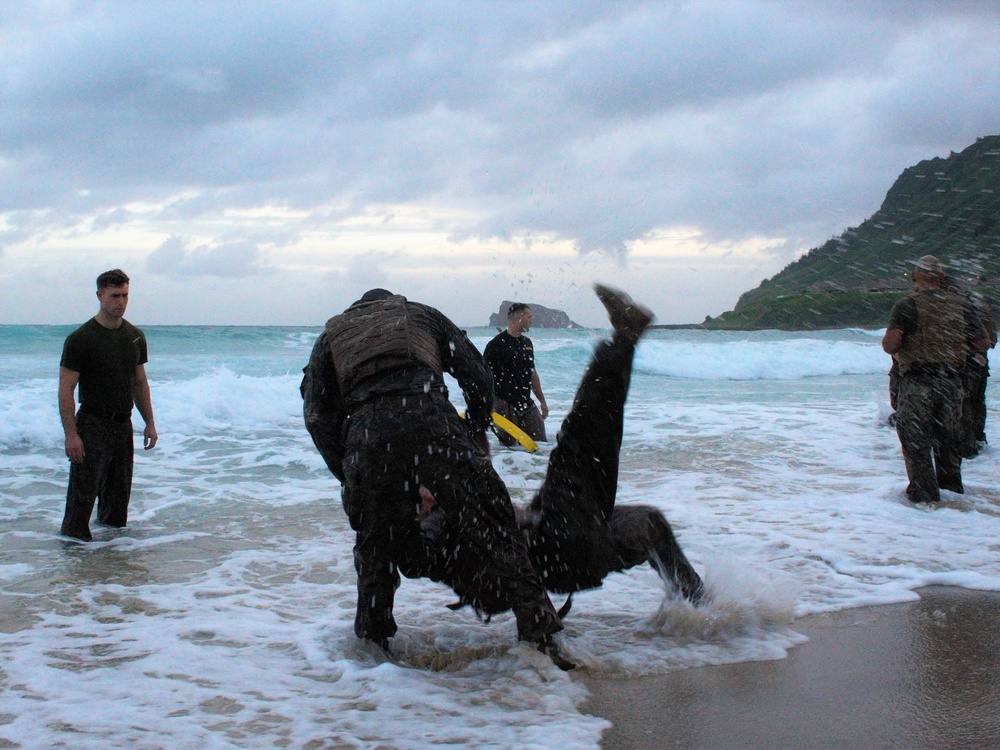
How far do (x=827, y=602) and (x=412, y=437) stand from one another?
2.42m

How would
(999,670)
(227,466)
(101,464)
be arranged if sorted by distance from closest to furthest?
1. (999,670)
2. (101,464)
3. (227,466)

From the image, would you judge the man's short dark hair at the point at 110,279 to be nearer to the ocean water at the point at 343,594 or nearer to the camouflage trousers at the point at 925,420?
the ocean water at the point at 343,594

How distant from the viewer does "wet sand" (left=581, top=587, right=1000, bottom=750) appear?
2.80 meters

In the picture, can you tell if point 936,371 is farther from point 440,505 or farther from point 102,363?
point 102,363

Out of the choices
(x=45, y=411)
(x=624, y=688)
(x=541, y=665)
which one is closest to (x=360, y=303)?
(x=541, y=665)

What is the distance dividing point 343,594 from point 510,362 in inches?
219

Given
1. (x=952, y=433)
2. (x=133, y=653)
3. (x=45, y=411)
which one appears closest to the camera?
(x=133, y=653)

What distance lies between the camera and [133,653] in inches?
153

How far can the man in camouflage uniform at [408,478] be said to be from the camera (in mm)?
3520

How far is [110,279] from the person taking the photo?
605cm

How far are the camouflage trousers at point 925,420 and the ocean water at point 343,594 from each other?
0.20m

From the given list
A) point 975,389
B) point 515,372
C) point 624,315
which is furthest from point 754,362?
point 624,315

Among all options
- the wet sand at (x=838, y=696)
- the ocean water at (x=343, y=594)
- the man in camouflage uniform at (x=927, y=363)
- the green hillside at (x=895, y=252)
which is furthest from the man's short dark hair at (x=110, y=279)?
the green hillside at (x=895, y=252)

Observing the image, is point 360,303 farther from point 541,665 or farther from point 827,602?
point 827,602
